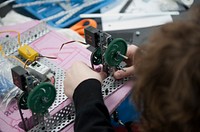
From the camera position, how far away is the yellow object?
3.06 feet

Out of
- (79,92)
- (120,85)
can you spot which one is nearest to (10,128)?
(79,92)

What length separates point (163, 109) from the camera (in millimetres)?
499

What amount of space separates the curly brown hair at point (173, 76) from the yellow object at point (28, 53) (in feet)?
1.59

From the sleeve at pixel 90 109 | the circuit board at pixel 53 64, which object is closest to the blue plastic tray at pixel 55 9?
the circuit board at pixel 53 64

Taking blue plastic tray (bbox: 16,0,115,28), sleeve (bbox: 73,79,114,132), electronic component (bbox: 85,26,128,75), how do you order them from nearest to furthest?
sleeve (bbox: 73,79,114,132) < electronic component (bbox: 85,26,128,75) < blue plastic tray (bbox: 16,0,115,28)

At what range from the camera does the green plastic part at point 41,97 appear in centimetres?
69

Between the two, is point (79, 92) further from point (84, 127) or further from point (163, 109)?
point (163, 109)

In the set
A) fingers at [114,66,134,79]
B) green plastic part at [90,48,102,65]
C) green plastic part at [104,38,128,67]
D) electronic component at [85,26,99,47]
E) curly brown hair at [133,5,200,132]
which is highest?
curly brown hair at [133,5,200,132]

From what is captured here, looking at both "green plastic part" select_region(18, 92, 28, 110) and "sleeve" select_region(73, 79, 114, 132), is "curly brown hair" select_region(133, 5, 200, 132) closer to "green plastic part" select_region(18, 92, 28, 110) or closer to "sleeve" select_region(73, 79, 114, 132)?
"sleeve" select_region(73, 79, 114, 132)

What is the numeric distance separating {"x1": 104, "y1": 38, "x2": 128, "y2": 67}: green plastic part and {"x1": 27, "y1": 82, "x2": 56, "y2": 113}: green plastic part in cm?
16

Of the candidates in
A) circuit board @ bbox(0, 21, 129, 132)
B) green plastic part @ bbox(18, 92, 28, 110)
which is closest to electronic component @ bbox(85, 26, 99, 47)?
circuit board @ bbox(0, 21, 129, 132)

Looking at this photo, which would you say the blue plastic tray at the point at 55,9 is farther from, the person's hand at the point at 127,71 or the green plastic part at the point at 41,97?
the green plastic part at the point at 41,97

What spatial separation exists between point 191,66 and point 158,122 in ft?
0.40

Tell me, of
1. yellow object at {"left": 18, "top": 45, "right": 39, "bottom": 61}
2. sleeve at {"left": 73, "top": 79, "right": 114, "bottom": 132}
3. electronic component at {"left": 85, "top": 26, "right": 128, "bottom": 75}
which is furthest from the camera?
yellow object at {"left": 18, "top": 45, "right": 39, "bottom": 61}
